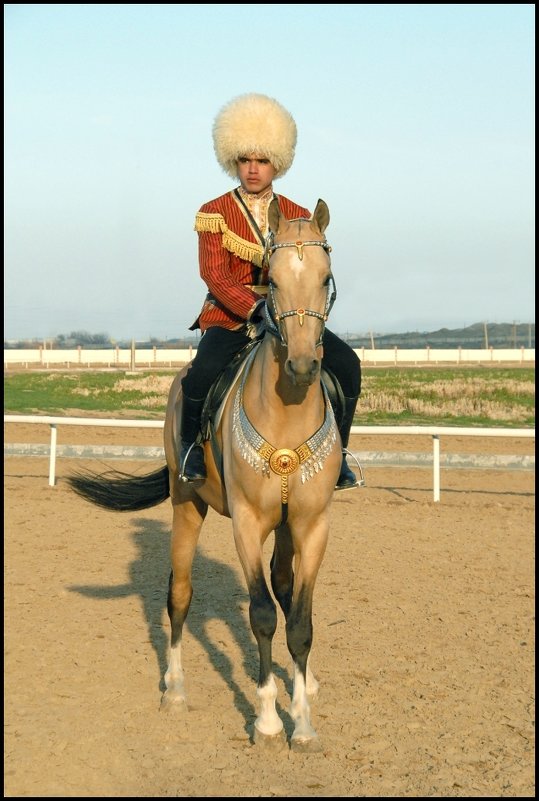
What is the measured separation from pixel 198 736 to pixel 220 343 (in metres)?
2.45

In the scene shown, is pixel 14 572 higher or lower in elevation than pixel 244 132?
lower

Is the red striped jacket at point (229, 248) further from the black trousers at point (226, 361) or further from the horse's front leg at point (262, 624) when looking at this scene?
the horse's front leg at point (262, 624)

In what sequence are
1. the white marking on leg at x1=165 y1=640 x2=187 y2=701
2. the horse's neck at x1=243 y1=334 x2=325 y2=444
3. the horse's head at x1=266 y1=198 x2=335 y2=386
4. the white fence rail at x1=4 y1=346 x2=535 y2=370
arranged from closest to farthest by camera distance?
the horse's head at x1=266 y1=198 x2=335 y2=386
the horse's neck at x1=243 y1=334 x2=325 y2=444
the white marking on leg at x1=165 y1=640 x2=187 y2=701
the white fence rail at x1=4 y1=346 x2=535 y2=370

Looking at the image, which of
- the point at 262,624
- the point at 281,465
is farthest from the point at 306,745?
the point at 281,465

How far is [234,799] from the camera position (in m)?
5.01

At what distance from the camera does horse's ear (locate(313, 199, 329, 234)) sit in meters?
5.37

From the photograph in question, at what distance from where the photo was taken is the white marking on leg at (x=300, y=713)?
5.70m

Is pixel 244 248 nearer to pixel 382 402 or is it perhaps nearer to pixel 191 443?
pixel 191 443

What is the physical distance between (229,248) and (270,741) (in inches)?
119

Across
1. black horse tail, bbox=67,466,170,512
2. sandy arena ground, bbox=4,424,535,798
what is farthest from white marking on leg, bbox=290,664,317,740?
black horse tail, bbox=67,466,170,512

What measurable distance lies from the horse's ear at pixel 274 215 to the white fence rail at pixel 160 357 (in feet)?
284

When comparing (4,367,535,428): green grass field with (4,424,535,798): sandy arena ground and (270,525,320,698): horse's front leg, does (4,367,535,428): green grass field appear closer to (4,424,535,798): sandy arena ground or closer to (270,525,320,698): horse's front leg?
(4,424,535,798): sandy arena ground

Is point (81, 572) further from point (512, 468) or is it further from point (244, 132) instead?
point (512, 468)

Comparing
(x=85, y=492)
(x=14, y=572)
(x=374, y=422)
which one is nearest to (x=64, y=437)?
(x=374, y=422)
